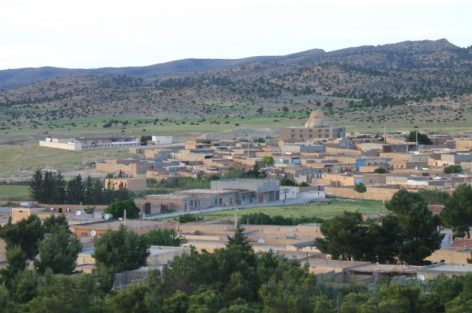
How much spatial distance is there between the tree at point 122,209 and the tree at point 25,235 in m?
13.0

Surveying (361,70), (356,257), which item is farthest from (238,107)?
(356,257)

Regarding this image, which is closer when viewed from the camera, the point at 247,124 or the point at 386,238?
the point at 386,238

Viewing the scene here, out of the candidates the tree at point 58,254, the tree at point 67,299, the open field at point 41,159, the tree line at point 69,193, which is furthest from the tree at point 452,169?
the tree at point 67,299

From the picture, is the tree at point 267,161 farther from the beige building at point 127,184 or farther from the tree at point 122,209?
the tree at point 122,209

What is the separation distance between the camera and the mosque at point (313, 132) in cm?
9612

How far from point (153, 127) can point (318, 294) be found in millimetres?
84741

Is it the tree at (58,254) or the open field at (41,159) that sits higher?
the tree at (58,254)

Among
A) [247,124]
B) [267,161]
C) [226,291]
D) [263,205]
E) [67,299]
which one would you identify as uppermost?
[67,299]

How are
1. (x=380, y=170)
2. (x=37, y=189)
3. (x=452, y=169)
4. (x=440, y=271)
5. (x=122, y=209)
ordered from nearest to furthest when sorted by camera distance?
(x=440, y=271) → (x=122, y=209) → (x=37, y=189) → (x=452, y=169) → (x=380, y=170)

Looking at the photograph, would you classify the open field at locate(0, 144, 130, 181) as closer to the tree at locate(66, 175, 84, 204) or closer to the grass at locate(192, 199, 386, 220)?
the tree at locate(66, 175, 84, 204)

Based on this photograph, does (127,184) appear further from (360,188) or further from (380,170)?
(380,170)

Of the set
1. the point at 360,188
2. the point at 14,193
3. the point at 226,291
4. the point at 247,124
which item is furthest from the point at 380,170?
the point at 247,124

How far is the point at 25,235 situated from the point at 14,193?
2747 cm

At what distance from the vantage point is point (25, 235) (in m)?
38.4
